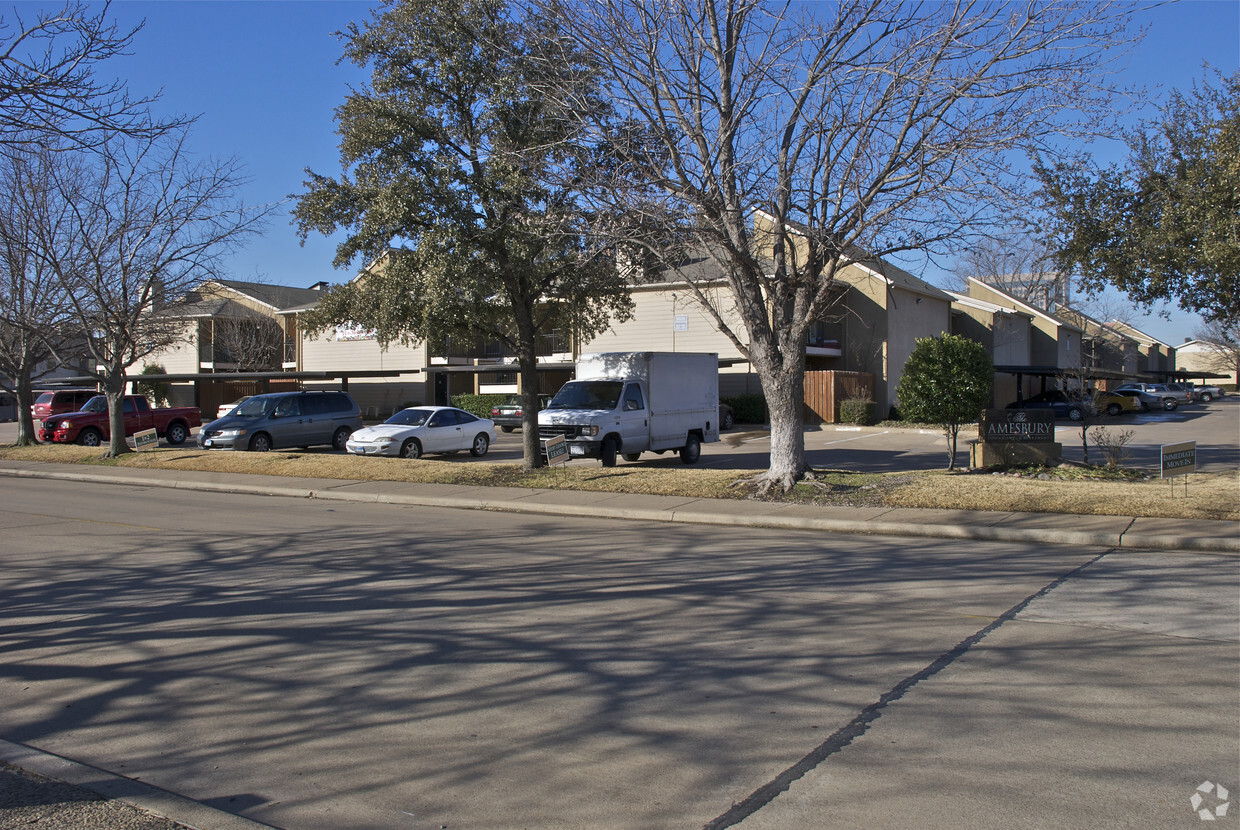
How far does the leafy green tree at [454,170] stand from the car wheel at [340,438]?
386 inches

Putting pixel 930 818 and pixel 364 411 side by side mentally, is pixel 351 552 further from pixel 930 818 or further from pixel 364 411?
pixel 364 411

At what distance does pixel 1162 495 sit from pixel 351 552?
36.6 ft

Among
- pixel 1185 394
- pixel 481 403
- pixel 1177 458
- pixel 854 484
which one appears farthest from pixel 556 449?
pixel 1185 394

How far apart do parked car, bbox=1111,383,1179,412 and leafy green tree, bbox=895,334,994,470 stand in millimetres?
38263

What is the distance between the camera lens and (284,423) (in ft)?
82.1

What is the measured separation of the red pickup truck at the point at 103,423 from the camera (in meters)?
28.9

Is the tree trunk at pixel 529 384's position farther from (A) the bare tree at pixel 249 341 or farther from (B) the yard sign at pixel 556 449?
(A) the bare tree at pixel 249 341

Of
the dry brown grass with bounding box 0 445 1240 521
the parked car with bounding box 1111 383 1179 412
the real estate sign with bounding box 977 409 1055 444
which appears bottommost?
the dry brown grass with bounding box 0 445 1240 521

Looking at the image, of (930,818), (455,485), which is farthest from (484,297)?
(930,818)

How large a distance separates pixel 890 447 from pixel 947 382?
1002cm

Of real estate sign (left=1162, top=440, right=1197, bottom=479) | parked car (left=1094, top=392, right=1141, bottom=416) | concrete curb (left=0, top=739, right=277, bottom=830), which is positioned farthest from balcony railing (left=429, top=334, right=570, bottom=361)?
concrete curb (left=0, top=739, right=277, bottom=830)

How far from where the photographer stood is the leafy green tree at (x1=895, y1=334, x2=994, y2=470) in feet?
57.5

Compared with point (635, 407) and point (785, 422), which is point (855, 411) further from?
point (785, 422)

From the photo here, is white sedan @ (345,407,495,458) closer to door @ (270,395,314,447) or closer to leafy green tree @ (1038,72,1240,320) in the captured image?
door @ (270,395,314,447)
